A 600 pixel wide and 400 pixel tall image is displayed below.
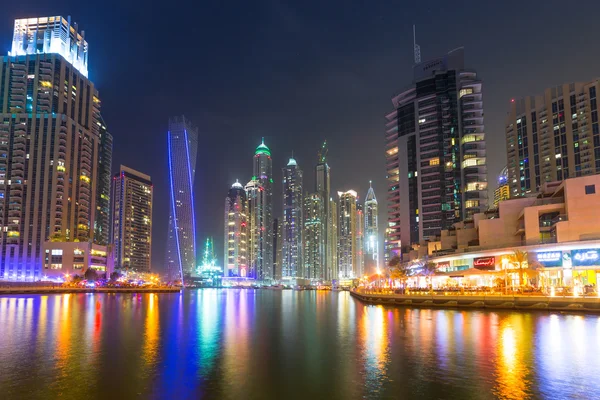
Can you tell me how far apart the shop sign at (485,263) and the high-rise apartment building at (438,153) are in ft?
188

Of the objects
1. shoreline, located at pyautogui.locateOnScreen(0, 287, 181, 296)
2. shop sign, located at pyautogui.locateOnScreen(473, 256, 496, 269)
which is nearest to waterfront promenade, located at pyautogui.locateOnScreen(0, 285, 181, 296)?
shoreline, located at pyautogui.locateOnScreen(0, 287, 181, 296)

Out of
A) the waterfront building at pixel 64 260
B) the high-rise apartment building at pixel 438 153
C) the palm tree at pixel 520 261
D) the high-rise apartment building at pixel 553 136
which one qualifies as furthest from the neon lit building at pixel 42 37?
the high-rise apartment building at pixel 553 136

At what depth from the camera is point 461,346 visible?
3031 cm

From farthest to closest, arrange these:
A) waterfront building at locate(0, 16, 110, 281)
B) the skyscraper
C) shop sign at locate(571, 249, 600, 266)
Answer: the skyscraper
waterfront building at locate(0, 16, 110, 281)
shop sign at locate(571, 249, 600, 266)

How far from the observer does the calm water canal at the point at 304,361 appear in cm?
1978

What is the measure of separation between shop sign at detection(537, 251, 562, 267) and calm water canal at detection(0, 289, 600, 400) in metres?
27.4

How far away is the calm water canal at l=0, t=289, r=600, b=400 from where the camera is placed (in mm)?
19784

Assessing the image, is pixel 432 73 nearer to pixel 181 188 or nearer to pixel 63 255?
pixel 181 188

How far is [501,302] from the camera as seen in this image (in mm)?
61344

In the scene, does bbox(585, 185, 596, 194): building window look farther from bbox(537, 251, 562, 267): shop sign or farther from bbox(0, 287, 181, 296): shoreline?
bbox(0, 287, 181, 296): shoreline

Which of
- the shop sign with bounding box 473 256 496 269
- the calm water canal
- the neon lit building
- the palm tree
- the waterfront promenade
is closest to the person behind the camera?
the calm water canal

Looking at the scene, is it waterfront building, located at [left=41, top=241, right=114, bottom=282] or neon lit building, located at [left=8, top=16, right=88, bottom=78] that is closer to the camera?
waterfront building, located at [left=41, top=241, right=114, bottom=282]

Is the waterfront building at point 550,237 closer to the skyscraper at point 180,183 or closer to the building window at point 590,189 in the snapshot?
the building window at point 590,189

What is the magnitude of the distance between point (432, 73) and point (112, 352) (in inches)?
5631
